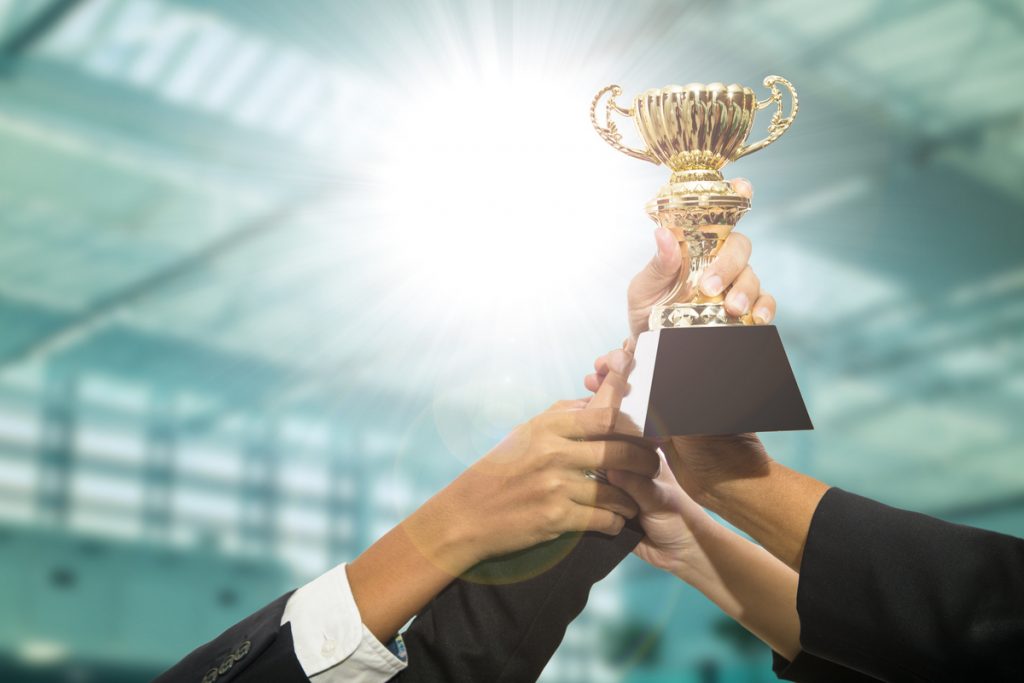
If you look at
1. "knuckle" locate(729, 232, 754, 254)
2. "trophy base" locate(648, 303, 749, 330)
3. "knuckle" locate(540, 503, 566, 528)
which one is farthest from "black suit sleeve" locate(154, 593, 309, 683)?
"knuckle" locate(729, 232, 754, 254)

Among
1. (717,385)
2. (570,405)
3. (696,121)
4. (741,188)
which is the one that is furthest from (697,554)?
(696,121)

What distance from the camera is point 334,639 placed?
1139 mm

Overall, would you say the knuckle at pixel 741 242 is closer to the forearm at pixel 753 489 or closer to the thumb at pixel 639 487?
the forearm at pixel 753 489

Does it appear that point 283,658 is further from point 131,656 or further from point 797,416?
point 131,656

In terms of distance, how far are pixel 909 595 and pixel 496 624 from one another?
54cm

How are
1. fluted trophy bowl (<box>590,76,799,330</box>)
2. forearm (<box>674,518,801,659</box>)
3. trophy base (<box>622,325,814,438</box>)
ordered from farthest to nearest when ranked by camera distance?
1. forearm (<box>674,518,801,659</box>)
2. fluted trophy bowl (<box>590,76,799,330</box>)
3. trophy base (<box>622,325,814,438</box>)

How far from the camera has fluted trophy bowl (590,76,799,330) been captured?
1.21m

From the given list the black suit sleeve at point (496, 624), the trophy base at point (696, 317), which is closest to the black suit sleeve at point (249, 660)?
the black suit sleeve at point (496, 624)

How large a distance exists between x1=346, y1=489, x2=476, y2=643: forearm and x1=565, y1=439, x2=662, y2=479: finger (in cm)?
18

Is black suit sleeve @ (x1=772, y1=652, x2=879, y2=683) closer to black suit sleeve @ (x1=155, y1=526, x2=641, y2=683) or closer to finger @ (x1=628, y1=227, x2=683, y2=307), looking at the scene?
black suit sleeve @ (x1=155, y1=526, x2=641, y2=683)

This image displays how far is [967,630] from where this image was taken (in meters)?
0.98

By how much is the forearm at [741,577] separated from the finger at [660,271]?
40 cm

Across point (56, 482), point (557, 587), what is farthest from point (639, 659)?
point (557, 587)

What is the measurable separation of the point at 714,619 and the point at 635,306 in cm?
482
